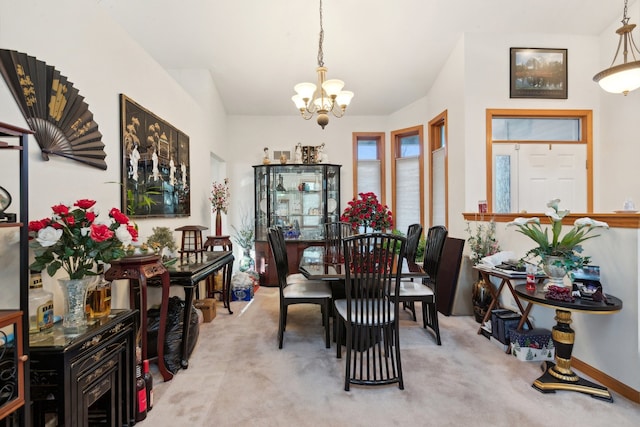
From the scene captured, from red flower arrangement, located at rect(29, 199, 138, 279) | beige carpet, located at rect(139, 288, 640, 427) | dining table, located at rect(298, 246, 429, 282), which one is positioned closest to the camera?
red flower arrangement, located at rect(29, 199, 138, 279)

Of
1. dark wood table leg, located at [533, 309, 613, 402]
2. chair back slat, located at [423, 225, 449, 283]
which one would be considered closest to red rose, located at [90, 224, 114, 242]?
chair back slat, located at [423, 225, 449, 283]

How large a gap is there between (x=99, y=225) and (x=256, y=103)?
413 centimetres

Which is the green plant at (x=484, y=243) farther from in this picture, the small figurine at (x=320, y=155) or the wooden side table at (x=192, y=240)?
the wooden side table at (x=192, y=240)

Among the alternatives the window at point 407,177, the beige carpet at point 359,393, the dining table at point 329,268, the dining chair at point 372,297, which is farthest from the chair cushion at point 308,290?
the window at point 407,177

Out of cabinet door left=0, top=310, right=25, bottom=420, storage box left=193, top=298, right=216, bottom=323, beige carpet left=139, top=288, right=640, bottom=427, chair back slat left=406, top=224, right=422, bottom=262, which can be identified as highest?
chair back slat left=406, top=224, right=422, bottom=262

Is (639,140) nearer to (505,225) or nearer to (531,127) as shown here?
(531,127)

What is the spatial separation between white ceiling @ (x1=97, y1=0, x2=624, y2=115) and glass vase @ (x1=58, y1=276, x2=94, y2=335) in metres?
2.91

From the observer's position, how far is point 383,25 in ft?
12.2

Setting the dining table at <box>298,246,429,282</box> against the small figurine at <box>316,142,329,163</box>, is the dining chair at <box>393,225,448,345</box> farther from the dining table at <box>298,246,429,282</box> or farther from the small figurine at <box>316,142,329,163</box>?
the small figurine at <box>316,142,329,163</box>

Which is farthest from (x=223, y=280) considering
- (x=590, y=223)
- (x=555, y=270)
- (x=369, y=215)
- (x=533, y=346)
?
(x=590, y=223)

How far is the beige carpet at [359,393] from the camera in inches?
72.5

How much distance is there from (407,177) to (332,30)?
2.58 metres

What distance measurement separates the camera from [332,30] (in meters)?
3.75

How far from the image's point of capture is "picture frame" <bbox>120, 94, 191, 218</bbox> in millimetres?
2455
